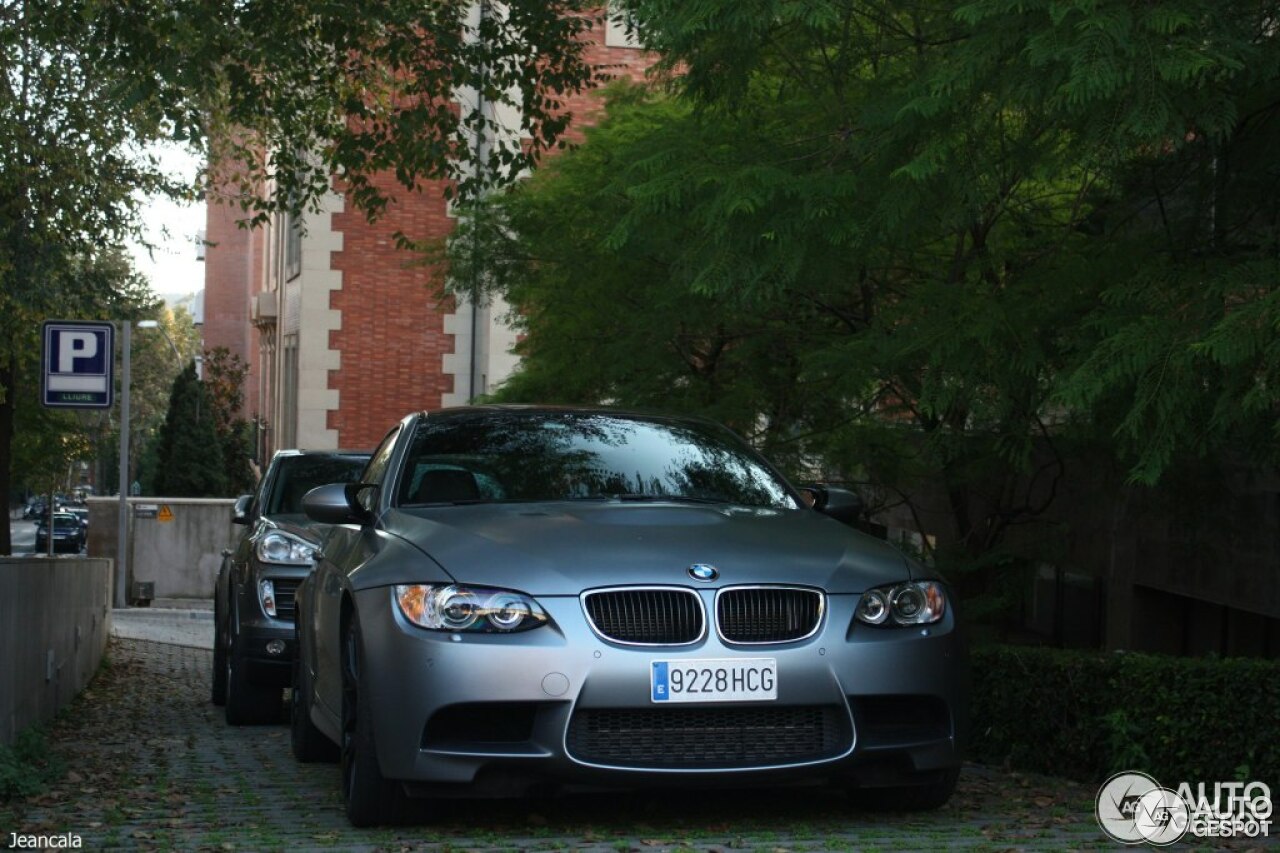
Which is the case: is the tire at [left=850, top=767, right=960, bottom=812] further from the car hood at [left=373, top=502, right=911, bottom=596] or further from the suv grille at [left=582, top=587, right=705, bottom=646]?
the suv grille at [left=582, top=587, right=705, bottom=646]

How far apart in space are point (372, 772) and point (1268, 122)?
15.2ft

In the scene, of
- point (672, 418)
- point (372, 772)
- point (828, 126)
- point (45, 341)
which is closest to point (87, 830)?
point (372, 772)

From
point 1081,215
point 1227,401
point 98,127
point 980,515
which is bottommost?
point 980,515

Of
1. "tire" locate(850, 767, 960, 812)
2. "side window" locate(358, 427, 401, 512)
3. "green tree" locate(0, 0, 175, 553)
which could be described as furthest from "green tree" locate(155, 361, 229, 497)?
"tire" locate(850, 767, 960, 812)

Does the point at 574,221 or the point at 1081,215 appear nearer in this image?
the point at 1081,215

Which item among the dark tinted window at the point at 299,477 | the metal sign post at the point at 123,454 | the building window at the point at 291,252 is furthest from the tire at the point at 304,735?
the building window at the point at 291,252

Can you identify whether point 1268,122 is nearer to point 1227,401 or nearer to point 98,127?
point 1227,401

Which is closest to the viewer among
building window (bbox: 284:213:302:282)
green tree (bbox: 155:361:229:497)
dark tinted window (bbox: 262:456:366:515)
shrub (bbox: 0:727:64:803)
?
shrub (bbox: 0:727:64:803)

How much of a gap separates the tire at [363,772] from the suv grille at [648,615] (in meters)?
0.86

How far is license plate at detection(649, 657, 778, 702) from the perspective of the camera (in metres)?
6.03

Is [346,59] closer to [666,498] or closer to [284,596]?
[284,596]

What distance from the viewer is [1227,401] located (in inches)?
260

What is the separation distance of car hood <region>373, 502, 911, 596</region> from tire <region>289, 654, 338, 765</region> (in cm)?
194

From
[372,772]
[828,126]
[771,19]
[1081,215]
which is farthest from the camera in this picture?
[1081,215]
